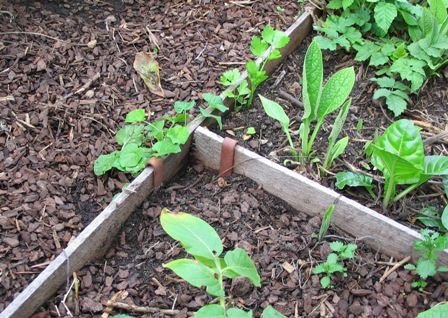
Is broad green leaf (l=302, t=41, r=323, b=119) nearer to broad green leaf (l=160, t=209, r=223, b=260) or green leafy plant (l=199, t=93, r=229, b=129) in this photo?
green leafy plant (l=199, t=93, r=229, b=129)

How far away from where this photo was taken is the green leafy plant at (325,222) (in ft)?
6.96

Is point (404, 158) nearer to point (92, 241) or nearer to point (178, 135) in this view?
point (178, 135)

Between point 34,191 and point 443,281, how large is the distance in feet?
5.06

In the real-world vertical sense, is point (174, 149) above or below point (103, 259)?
above

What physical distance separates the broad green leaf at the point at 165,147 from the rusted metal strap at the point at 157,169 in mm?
23

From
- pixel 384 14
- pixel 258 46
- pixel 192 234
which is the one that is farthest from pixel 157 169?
pixel 384 14

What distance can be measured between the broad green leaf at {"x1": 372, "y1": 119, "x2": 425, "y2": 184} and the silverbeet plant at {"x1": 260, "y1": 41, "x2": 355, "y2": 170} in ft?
0.61

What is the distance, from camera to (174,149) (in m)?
2.25

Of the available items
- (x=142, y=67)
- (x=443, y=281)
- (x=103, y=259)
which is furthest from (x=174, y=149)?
(x=443, y=281)

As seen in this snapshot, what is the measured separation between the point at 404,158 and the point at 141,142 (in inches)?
39.8

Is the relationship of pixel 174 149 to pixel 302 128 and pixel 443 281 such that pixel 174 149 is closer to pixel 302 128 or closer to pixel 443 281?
pixel 302 128

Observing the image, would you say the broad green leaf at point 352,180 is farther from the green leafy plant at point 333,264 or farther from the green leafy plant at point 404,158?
the green leafy plant at point 333,264

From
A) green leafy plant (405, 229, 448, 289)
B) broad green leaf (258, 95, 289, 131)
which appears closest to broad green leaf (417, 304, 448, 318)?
green leafy plant (405, 229, 448, 289)

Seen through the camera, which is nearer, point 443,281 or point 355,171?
point 443,281
